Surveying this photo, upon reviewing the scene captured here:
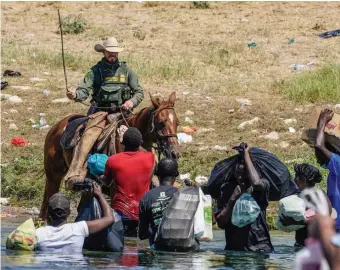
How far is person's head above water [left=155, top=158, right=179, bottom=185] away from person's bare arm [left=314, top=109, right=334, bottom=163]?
4.07 ft

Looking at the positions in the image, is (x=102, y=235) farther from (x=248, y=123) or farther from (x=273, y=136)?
(x=248, y=123)

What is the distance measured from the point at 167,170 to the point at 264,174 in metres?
0.84

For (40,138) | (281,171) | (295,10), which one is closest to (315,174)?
(281,171)

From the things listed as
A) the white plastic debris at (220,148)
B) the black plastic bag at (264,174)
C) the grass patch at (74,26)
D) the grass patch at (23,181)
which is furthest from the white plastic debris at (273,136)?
the grass patch at (74,26)

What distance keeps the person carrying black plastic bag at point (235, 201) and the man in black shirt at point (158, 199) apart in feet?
1.52

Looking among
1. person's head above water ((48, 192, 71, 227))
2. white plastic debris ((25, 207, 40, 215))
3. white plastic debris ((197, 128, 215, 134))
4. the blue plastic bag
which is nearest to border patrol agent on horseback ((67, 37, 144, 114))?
the blue plastic bag

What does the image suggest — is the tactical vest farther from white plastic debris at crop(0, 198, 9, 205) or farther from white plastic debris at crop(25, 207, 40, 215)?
white plastic debris at crop(0, 198, 9, 205)

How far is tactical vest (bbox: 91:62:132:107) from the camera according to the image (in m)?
12.0

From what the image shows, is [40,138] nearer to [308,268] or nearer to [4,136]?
[4,136]

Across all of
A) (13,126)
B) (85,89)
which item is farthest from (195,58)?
(85,89)

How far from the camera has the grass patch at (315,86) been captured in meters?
19.2

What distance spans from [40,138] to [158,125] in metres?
7.20

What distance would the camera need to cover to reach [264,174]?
8898 mm

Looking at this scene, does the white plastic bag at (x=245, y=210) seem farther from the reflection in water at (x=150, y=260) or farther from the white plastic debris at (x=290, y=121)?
the white plastic debris at (x=290, y=121)
